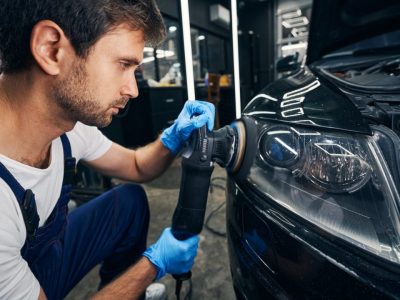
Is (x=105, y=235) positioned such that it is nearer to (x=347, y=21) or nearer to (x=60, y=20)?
(x=60, y=20)

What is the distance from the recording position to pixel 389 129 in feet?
1.95

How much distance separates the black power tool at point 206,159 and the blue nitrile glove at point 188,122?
11cm

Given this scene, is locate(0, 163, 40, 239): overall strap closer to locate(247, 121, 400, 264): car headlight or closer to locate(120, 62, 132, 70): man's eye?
locate(120, 62, 132, 70): man's eye

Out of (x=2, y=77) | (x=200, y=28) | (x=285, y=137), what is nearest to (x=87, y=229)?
(x=2, y=77)

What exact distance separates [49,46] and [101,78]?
5.7 inches

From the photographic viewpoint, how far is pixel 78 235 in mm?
1035

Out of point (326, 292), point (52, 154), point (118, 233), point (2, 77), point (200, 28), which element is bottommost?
point (118, 233)

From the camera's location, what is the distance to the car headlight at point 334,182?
0.49m

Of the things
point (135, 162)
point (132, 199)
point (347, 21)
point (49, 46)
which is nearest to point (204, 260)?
point (132, 199)

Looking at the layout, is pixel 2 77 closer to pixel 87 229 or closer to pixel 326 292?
pixel 87 229

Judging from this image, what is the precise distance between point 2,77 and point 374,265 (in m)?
1.01

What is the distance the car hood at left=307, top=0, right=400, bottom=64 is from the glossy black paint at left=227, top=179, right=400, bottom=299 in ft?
3.55

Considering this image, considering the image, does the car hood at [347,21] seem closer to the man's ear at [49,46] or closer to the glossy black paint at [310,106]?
the glossy black paint at [310,106]

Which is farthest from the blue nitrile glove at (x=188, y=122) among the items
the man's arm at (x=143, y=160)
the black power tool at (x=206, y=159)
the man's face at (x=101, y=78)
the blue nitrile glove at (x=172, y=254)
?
the blue nitrile glove at (x=172, y=254)
